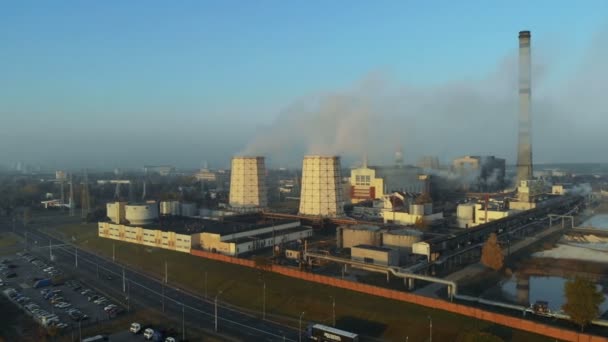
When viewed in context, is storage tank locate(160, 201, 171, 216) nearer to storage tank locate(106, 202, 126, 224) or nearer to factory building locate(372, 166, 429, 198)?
storage tank locate(106, 202, 126, 224)

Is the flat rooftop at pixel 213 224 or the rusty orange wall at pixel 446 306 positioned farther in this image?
the flat rooftop at pixel 213 224

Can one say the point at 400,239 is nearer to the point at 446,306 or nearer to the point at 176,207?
the point at 446,306

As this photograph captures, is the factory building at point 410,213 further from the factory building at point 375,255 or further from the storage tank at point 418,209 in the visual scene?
the factory building at point 375,255

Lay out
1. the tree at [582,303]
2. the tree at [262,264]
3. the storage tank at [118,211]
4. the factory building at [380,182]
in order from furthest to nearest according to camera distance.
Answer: the factory building at [380,182]
the storage tank at [118,211]
the tree at [262,264]
the tree at [582,303]

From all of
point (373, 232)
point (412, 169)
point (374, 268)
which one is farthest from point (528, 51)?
point (374, 268)

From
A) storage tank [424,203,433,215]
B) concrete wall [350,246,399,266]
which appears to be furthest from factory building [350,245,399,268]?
storage tank [424,203,433,215]

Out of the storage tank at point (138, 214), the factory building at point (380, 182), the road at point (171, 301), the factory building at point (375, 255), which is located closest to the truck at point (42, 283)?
the road at point (171, 301)

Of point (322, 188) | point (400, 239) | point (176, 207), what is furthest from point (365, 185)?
point (400, 239)

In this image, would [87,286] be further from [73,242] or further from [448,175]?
[448,175]
